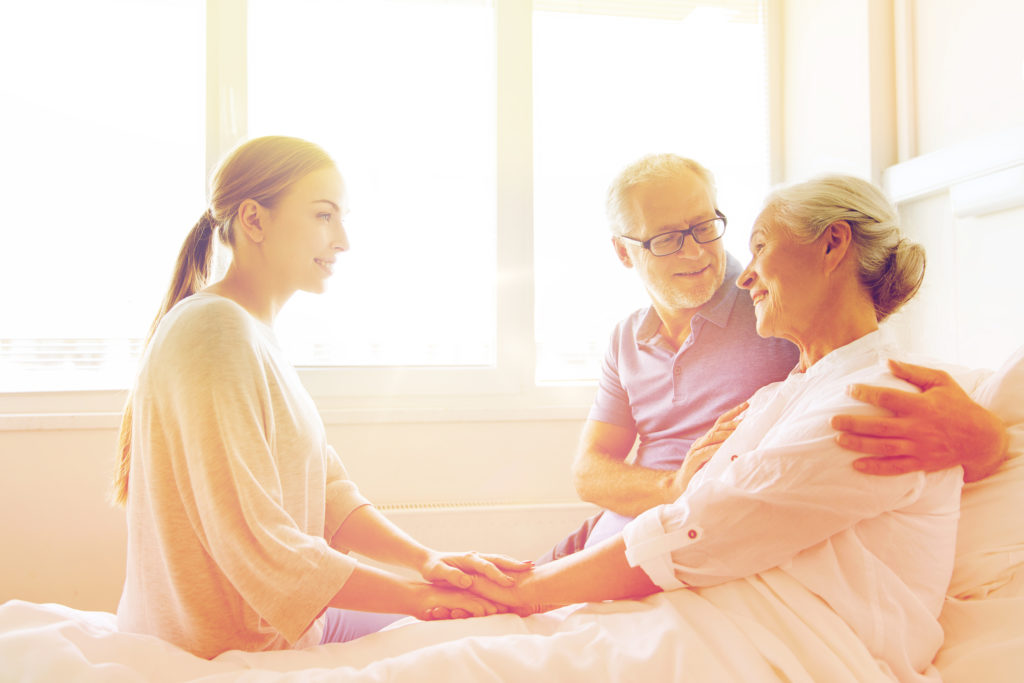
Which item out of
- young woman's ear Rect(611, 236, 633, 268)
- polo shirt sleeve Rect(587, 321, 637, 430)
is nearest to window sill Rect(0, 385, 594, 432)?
polo shirt sleeve Rect(587, 321, 637, 430)

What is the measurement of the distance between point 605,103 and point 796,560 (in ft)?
5.85

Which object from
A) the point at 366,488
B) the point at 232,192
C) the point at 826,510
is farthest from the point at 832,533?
the point at 366,488

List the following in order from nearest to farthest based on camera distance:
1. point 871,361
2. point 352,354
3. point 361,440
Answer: point 871,361
point 361,440
point 352,354

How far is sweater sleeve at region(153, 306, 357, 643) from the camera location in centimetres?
93

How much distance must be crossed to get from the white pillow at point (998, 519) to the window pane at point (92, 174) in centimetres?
205

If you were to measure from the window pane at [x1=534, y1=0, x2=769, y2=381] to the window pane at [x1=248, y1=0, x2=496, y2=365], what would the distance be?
0.66 ft

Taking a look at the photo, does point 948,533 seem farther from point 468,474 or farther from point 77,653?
point 468,474

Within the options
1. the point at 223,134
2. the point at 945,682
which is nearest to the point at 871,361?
the point at 945,682

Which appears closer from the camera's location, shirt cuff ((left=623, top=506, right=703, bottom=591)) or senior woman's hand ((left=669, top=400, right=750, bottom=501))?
shirt cuff ((left=623, top=506, right=703, bottom=591))

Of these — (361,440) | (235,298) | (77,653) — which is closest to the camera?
(77,653)

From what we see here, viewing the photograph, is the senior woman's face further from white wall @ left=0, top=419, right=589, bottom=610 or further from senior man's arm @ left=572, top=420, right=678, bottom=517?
white wall @ left=0, top=419, right=589, bottom=610

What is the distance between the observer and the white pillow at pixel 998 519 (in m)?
0.96

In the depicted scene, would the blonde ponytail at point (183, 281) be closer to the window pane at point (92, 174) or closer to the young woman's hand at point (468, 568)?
the young woman's hand at point (468, 568)

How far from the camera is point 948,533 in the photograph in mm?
933
